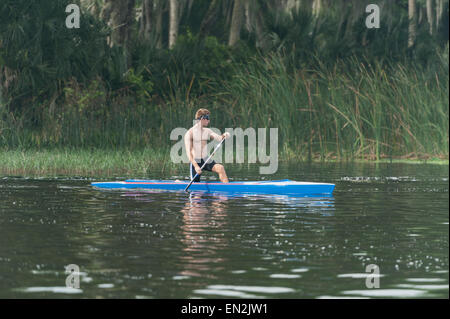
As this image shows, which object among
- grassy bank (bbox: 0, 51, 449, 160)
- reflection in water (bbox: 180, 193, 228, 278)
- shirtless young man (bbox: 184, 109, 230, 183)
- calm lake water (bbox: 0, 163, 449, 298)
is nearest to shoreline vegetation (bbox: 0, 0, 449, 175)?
grassy bank (bbox: 0, 51, 449, 160)

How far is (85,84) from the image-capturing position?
96.3ft

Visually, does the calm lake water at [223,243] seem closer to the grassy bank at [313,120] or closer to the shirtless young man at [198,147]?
the shirtless young man at [198,147]

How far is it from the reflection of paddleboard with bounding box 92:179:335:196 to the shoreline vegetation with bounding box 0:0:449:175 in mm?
3894

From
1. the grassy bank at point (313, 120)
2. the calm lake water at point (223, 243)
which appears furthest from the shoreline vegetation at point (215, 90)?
the calm lake water at point (223, 243)

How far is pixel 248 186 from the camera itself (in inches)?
707

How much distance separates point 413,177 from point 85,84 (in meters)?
11.9

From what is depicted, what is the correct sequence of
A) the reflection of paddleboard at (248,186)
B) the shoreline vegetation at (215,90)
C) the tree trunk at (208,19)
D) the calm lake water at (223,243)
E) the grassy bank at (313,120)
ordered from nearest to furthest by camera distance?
the calm lake water at (223,243), the reflection of paddleboard at (248,186), the grassy bank at (313,120), the shoreline vegetation at (215,90), the tree trunk at (208,19)

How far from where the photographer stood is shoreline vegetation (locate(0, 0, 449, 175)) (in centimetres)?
2395

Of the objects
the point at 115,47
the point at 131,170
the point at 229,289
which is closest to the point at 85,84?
the point at 115,47

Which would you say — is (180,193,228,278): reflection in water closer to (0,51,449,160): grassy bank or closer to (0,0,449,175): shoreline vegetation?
(0,0,449,175): shoreline vegetation

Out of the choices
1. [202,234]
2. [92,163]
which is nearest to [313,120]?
[92,163]

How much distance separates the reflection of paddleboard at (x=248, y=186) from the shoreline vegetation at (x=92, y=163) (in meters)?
3.13

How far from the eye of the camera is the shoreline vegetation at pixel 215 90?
24.0 meters
